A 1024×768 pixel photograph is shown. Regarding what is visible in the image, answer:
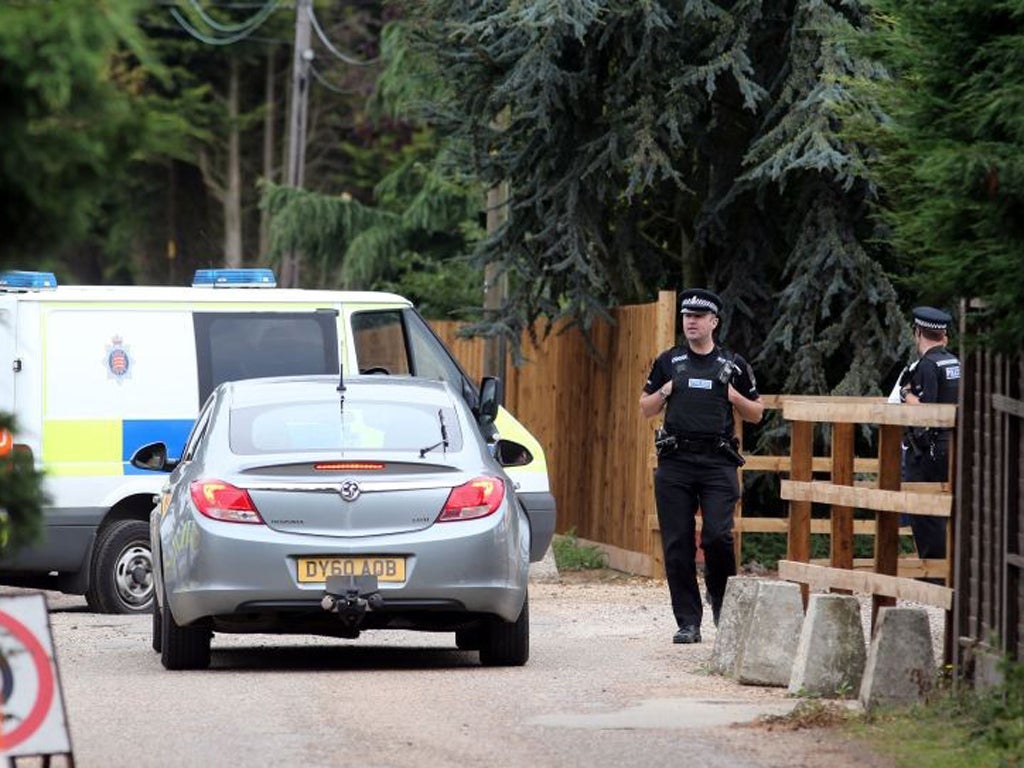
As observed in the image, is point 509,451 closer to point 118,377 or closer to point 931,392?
point 118,377

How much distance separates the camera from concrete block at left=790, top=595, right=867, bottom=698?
35.3 ft

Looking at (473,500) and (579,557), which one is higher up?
(473,500)

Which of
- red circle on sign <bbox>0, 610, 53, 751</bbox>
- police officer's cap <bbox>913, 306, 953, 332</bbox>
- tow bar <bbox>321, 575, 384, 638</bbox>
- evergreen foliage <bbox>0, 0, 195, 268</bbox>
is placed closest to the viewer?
evergreen foliage <bbox>0, 0, 195, 268</bbox>

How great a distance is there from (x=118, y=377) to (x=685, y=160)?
6600 mm

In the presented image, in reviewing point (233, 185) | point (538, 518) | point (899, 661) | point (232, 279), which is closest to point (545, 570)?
point (538, 518)

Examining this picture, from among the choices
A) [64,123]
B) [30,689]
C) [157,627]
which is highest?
[64,123]

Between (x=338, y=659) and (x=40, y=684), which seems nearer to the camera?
(x=40, y=684)

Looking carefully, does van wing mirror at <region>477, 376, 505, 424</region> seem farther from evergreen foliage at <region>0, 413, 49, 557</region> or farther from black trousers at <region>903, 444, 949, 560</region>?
evergreen foliage at <region>0, 413, 49, 557</region>

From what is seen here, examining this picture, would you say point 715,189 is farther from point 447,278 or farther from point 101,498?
point 447,278

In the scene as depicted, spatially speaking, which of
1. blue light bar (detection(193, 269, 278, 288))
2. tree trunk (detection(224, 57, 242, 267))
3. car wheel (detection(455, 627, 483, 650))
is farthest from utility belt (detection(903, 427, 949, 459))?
tree trunk (detection(224, 57, 242, 267))

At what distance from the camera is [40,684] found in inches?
309

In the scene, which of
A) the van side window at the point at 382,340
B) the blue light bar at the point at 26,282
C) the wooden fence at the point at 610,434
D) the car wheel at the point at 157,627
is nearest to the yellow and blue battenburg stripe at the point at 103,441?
the blue light bar at the point at 26,282

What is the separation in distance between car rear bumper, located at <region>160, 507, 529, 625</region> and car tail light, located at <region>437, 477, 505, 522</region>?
4 cm

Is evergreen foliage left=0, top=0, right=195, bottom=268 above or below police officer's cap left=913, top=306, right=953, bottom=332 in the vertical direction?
above
